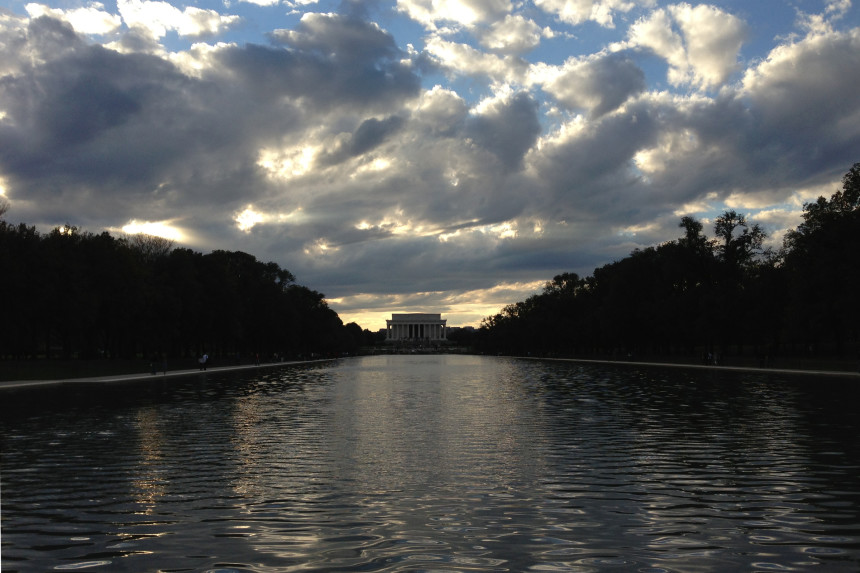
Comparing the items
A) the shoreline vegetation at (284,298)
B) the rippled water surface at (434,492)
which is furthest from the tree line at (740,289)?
the rippled water surface at (434,492)

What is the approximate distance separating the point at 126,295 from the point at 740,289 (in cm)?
7907

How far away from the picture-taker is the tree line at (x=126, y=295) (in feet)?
243

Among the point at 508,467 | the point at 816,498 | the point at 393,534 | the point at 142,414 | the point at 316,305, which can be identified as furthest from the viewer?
the point at 316,305

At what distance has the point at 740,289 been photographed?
350 ft

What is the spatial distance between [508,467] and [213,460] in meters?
6.77

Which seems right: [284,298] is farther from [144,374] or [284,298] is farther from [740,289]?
[740,289]

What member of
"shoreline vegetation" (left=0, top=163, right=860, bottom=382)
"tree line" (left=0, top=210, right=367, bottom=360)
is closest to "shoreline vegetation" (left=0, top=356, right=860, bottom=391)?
"shoreline vegetation" (left=0, top=163, right=860, bottom=382)

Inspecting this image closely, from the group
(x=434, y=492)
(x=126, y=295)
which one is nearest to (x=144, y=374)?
(x=126, y=295)

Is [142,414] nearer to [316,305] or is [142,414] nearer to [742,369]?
[742,369]

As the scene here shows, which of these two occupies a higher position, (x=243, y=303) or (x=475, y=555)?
(x=243, y=303)

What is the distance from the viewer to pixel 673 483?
14.6m

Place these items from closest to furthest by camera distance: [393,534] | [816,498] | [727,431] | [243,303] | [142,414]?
1. [393,534]
2. [816,498]
3. [727,431]
4. [142,414]
5. [243,303]

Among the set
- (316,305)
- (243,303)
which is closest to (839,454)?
(243,303)

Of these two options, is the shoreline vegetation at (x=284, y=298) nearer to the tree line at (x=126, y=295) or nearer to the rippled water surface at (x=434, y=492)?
the tree line at (x=126, y=295)
